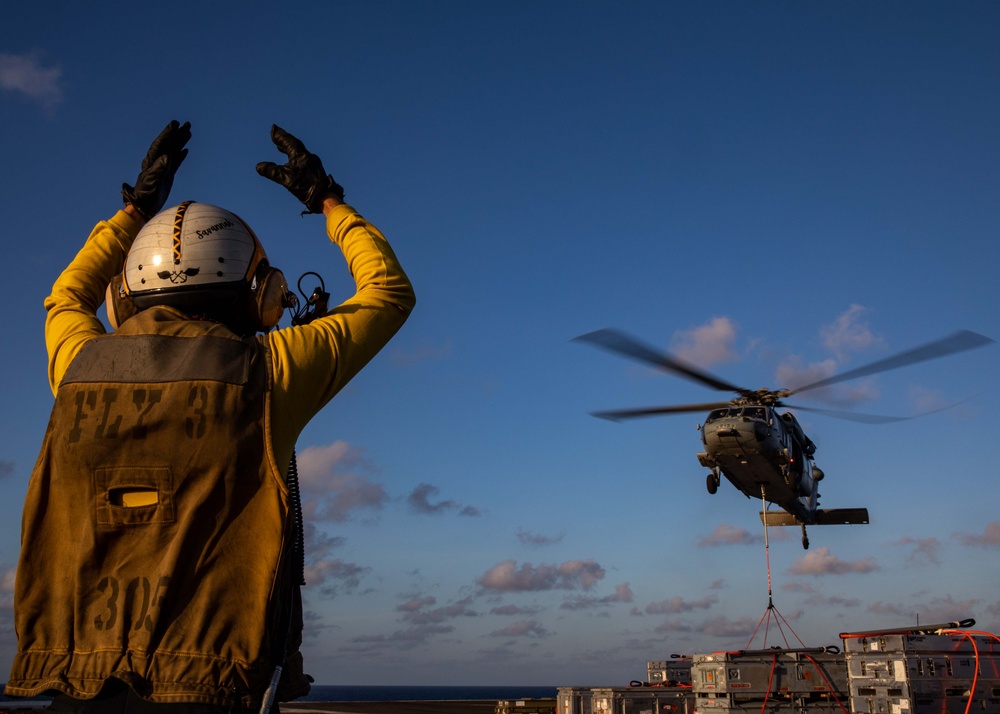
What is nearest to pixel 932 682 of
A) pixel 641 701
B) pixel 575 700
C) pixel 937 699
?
pixel 937 699

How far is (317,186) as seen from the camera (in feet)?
10.1

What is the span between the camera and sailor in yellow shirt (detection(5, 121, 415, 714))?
2.18 meters

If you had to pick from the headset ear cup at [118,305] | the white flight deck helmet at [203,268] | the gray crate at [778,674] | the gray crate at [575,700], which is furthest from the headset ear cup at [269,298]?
the gray crate at [575,700]

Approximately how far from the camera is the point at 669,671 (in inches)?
843

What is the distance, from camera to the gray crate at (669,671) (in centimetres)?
2144

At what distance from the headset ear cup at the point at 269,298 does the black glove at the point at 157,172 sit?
82 centimetres

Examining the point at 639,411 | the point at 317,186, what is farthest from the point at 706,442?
the point at 317,186

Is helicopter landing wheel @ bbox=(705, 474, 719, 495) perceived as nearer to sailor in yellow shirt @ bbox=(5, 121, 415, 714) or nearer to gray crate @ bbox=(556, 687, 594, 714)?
gray crate @ bbox=(556, 687, 594, 714)

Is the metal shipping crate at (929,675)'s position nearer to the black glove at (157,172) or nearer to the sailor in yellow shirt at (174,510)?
the sailor in yellow shirt at (174,510)

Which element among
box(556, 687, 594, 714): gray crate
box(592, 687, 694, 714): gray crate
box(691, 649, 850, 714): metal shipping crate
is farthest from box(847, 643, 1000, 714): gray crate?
box(556, 687, 594, 714): gray crate

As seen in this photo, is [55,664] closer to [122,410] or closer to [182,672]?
[182,672]

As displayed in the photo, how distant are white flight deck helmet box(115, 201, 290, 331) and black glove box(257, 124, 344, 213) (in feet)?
1.42

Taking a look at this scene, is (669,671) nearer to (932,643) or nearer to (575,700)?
(575,700)

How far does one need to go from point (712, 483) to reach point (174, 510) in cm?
2101
